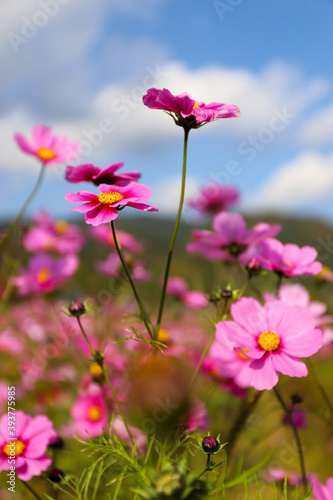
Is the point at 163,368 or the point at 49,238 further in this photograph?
the point at 49,238

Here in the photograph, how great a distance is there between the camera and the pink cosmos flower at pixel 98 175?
656mm

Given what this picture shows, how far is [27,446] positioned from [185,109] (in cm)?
56

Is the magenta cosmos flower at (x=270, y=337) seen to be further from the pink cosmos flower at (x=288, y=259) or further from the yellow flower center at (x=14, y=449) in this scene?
the yellow flower center at (x=14, y=449)

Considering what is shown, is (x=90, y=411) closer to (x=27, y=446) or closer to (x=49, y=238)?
(x=27, y=446)

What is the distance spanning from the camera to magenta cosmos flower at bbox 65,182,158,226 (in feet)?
1.83

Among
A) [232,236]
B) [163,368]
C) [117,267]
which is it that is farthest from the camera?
[117,267]

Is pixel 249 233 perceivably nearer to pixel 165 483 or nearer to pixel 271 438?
pixel 165 483

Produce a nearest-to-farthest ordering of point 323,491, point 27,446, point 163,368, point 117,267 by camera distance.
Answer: point 163,368
point 323,491
point 27,446
point 117,267

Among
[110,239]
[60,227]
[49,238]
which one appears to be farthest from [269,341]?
[60,227]

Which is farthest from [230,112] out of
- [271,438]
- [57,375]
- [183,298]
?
[271,438]

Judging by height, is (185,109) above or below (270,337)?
above

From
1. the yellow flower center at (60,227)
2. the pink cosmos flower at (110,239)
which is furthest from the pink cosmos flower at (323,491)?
the yellow flower center at (60,227)

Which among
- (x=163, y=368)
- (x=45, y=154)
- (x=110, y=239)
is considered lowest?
(x=163, y=368)

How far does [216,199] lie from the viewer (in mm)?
1710
